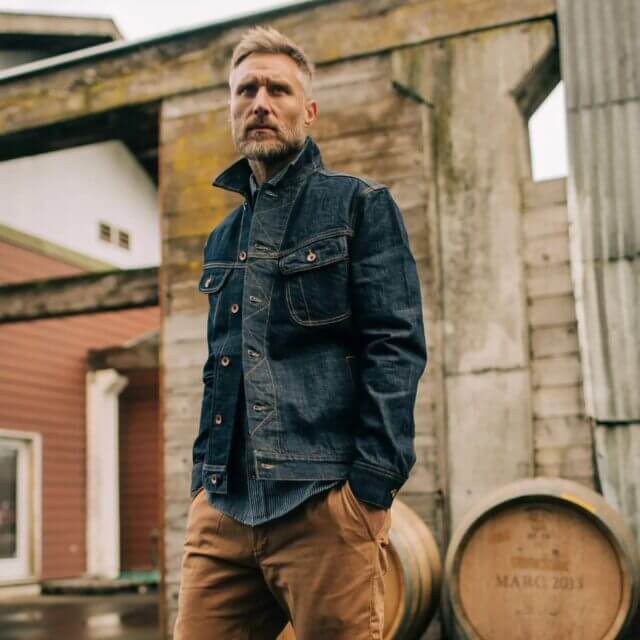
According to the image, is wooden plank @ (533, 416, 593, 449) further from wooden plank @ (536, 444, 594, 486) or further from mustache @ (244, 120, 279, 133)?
mustache @ (244, 120, 279, 133)

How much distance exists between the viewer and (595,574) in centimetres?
502

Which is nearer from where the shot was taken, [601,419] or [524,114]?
[601,419]

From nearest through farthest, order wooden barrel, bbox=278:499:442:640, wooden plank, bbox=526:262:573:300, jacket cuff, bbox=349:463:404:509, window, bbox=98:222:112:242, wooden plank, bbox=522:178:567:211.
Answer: jacket cuff, bbox=349:463:404:509 < wooden barrel, bbox=278:499:442:640 < wooden plank, bbox=526:262:573:300 < wooden plank, bbox=522:178:567:211 < window, bbox=98:222:112:242

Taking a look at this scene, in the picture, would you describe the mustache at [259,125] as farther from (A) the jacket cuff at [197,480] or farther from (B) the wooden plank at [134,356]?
(B) the wooden plank at [134,356]

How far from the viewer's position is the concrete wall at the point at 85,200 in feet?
44.7

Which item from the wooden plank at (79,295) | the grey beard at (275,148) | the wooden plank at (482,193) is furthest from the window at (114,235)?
the grey beard at (275,148)

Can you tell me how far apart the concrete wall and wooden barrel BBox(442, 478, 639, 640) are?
30.4 feet

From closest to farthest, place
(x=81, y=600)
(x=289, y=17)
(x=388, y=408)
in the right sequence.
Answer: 1. (x=388, y=408)
2. (x=289, y=17)
3. (x=81, y=600)

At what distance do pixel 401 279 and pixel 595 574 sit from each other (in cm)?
329

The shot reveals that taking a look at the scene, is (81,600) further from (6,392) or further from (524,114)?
(524,114)

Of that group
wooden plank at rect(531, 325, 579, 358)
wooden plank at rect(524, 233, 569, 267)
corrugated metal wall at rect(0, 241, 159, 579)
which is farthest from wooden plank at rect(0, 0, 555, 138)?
corrugated metal wall at rect(0, 241, 159, 579)

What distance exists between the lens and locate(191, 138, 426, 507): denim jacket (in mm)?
2125

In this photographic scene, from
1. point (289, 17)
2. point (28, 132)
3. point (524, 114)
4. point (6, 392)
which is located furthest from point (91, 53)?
point (6, 392)

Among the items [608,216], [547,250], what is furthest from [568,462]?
[608,216]
